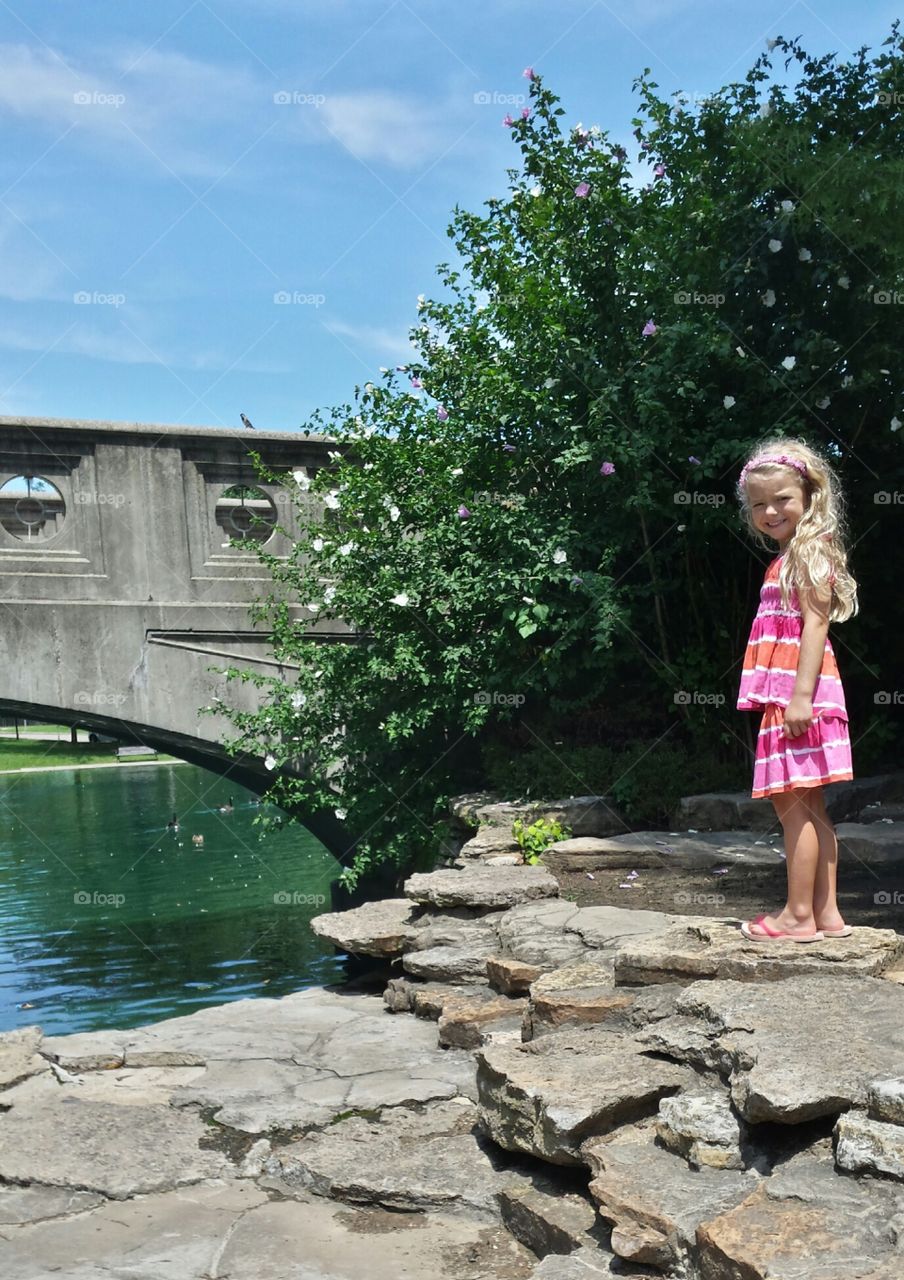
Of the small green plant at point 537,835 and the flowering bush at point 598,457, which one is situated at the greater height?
the flowering bush at point 598,457

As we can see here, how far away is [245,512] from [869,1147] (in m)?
8.16

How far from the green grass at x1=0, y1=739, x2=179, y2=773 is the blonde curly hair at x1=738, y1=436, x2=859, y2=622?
44738 mm

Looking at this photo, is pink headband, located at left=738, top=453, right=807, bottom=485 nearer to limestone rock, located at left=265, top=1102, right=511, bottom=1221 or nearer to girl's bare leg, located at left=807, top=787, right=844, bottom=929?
girl's bare leg, located at left=807, top=787, right=844, bottom=929

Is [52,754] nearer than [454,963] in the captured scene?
No

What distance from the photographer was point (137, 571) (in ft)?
32.0

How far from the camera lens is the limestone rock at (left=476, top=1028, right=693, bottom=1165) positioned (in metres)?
3.33

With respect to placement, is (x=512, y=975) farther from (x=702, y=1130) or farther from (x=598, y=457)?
(x=598, y=457)

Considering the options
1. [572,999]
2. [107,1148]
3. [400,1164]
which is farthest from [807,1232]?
[107,1148]

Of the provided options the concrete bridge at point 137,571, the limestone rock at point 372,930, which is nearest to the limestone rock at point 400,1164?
the limestone rock at point 372,930

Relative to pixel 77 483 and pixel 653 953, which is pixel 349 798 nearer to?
pixel 77 483

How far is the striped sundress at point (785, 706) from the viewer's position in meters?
4.27

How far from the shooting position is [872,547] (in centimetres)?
866

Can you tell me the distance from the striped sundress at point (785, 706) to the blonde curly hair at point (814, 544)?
0.23 ft

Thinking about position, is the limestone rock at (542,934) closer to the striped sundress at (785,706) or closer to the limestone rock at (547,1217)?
the striped sundress at (785,706)
